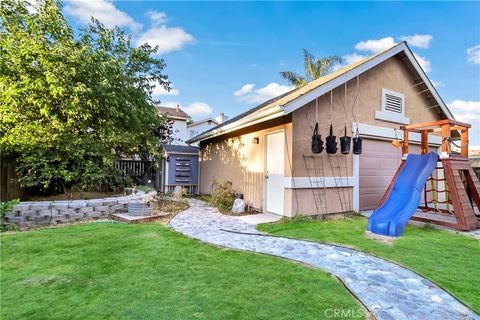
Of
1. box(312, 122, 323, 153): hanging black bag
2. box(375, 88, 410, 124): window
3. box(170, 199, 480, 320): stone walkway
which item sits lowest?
box(170, 199, 480, 320): stone walkway

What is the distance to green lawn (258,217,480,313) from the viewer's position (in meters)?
3.02

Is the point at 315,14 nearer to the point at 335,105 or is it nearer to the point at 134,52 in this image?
the point at 335,105

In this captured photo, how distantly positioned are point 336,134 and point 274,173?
6.26ft

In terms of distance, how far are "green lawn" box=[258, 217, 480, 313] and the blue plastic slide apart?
267 mm

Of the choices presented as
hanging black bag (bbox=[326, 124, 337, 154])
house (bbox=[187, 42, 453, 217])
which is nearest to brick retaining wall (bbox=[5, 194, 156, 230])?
house (bbox=[187, 42, 453, 217])

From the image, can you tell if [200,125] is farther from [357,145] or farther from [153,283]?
[153,283]

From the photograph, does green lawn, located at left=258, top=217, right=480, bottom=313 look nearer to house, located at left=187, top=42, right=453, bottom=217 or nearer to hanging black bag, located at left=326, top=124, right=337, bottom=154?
house, located at left=187, top=42, right=453, bottom=217

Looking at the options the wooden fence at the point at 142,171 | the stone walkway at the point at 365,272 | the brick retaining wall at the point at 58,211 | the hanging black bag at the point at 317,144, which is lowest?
the stone walkway at the point at 365,272

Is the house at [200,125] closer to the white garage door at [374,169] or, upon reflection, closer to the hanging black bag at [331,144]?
the white garage door at [374,169]

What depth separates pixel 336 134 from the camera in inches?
269

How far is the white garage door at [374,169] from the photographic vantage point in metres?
7.45

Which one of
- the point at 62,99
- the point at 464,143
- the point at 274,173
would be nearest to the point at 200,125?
the point at 62,99

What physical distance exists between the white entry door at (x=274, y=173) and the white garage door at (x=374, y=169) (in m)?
2.50

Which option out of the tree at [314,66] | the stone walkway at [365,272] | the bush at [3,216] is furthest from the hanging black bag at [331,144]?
the tree at [314,66]
